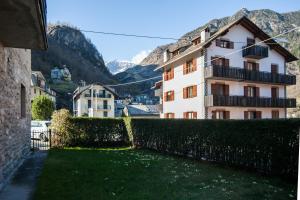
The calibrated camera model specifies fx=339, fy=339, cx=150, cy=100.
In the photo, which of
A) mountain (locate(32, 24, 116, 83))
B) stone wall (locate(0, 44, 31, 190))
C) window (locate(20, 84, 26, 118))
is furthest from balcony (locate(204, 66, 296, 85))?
mountain (locate(32, 24, 116, 83))

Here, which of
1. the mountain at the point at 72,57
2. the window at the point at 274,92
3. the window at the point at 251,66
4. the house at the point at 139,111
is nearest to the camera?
the window at the point at 251,66

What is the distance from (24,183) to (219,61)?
26.7 m

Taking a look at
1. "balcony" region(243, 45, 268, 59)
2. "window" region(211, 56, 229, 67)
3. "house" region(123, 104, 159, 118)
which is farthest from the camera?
"house" region(123, 104, 159, 118)

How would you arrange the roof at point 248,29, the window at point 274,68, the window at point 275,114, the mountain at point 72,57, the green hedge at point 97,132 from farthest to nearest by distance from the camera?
the mountain at point 72,57 < the window at point 274,68 < the window at point 275,114 < the roof at point 248,29 < the green hedge at point 97,132

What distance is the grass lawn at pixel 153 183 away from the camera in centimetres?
770

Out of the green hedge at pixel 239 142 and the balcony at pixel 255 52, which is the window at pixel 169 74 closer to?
the balcony at pixel 255 52

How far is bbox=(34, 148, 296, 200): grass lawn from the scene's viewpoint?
7703 mm

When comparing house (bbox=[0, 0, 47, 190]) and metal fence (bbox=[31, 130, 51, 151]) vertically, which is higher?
house (bbox=[0, 0, 47, 190])

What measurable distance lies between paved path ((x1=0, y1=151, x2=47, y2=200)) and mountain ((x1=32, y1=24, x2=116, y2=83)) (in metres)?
123

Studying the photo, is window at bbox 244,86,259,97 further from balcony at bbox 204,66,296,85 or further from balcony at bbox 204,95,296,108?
balcony at bbox 204,66,296,85

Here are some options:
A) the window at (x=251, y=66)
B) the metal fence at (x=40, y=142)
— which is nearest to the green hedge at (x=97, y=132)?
the metal fence at (x=40, y=142)

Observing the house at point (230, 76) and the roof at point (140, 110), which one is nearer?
the house at point (230, 76)

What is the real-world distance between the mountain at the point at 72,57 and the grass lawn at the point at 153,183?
125m

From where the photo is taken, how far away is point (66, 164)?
41.7 ft
